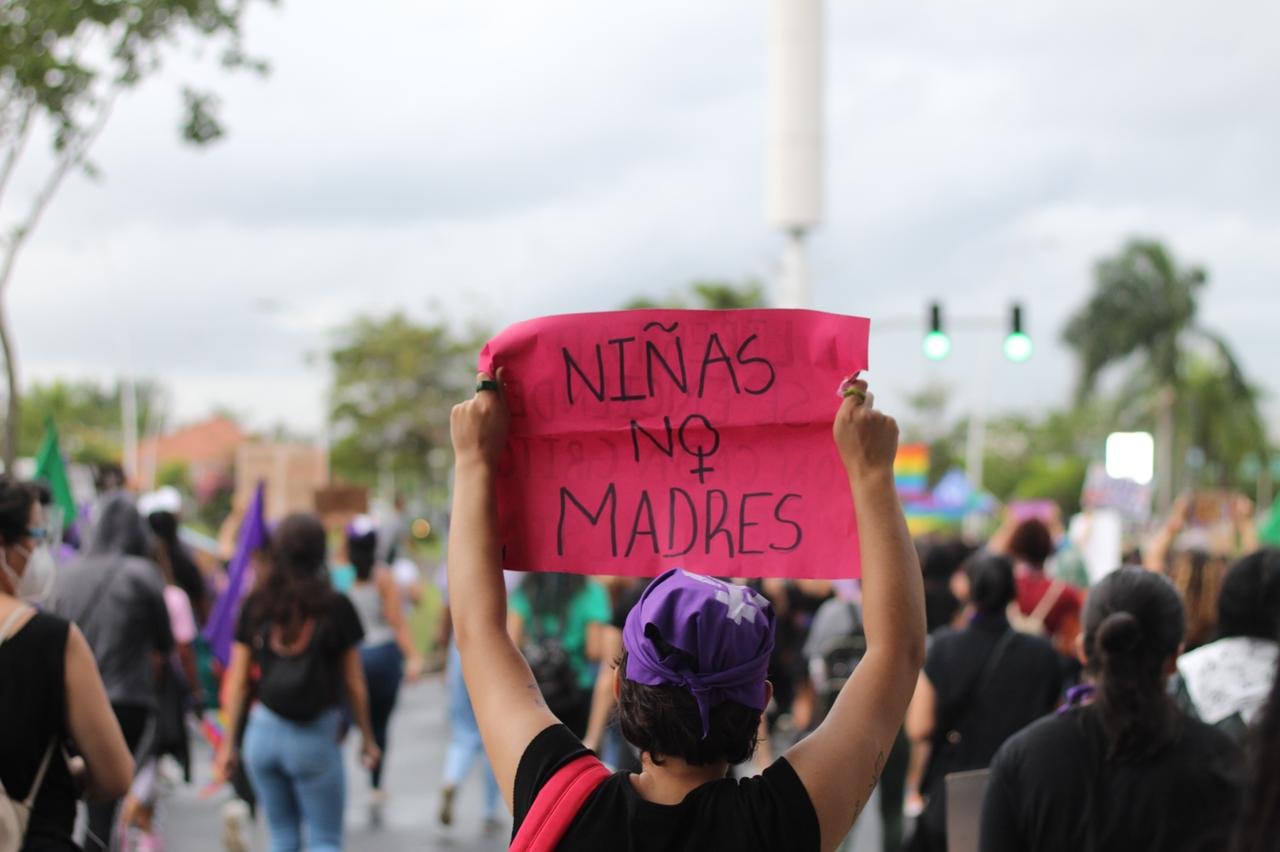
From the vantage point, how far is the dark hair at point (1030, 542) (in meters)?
7.55

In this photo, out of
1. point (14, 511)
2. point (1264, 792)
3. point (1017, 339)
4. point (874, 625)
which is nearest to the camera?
point (1264, 792)

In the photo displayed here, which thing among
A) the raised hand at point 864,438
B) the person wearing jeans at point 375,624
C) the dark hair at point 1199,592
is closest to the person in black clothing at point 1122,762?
the raised hand at point 864,438

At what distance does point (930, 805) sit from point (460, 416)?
3322mm

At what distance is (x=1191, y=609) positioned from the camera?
6906mm

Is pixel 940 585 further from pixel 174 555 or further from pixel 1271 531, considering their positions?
pixel 174 555

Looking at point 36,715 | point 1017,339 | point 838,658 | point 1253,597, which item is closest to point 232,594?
point 838,658

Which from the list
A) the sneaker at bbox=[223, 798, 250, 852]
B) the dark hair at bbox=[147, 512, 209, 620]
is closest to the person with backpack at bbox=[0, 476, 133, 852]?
the sneaker at bbox=[223, 798, 250, 852]

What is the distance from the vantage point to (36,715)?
3.64 metres

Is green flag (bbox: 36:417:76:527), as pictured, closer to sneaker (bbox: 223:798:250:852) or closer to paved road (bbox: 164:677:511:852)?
sneaker (bbox: 223:798:250:852)

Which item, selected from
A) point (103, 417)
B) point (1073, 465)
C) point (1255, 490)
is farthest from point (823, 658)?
point (103, 417)

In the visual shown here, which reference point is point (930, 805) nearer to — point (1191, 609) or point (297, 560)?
point (1191, 609)

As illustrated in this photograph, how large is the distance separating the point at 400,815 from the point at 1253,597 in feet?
21.5

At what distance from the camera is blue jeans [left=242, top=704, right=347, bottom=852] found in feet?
20.5

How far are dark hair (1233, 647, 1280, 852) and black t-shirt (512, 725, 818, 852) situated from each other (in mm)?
892
